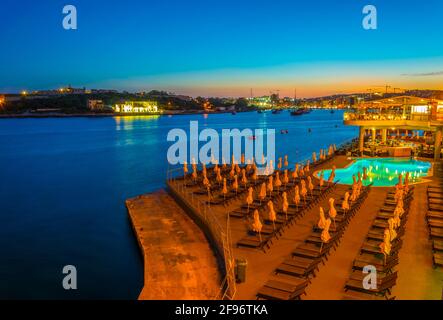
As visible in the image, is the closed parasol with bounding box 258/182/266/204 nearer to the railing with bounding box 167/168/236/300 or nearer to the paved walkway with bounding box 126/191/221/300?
the railing with bounding box 167/168/236/300

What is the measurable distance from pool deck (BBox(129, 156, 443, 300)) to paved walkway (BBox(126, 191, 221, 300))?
7cm

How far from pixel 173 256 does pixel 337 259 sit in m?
5.22

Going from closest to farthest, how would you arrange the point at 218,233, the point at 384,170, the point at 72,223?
the point at 218,233 → the point at 72,223 → the point at 384,170

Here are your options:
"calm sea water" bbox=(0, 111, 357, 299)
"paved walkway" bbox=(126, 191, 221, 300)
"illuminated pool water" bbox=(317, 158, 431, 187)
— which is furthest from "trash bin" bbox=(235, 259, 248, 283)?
"illuminated pool water" bbox=(317, 158, 431, 187)

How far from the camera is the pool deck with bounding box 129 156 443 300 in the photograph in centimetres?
892

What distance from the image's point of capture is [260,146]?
6462 cm

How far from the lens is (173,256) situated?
12320mm

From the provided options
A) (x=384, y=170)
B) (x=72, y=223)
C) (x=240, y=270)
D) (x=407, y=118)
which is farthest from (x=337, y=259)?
(x=407, y=118)

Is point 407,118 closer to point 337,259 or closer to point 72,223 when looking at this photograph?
point 337,259

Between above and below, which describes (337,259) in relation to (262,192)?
below

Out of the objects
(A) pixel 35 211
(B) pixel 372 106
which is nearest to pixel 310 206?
(A) pixel 35 211

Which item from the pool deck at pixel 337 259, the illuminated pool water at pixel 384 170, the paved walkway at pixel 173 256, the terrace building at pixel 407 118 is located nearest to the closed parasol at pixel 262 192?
the pool deck at pixel 337 259
